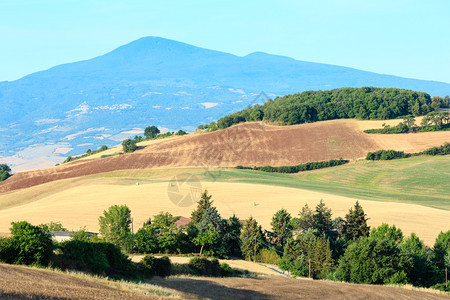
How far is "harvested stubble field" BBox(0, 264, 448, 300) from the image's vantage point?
21922 millimetres

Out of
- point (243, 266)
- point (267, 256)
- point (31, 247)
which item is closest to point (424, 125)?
point (267, 256)

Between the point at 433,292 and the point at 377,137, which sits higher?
the point at 377,137

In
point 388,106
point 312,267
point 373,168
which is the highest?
point 388,106

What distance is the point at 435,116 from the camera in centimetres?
13762

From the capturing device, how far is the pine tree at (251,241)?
61125 millimetres

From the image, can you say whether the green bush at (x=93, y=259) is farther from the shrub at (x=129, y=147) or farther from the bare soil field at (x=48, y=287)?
the shrub at (x=129, y=147)

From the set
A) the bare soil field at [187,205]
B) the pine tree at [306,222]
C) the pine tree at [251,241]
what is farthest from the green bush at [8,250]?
the pine tree at [306,222]

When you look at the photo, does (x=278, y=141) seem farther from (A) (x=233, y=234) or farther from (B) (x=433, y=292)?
(B) (x=433, y=292)

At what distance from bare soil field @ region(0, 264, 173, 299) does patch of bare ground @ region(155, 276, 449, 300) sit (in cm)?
648

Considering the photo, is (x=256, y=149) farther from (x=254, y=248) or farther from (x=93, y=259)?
(x=93, y=259)

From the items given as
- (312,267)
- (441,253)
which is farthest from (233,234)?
(441,253)

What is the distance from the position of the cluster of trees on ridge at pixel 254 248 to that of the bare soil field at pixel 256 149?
2432 inches

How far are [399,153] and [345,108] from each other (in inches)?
1412

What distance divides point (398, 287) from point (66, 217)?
50.5m
